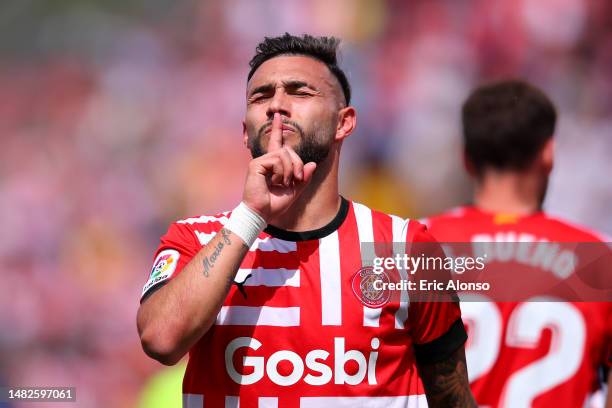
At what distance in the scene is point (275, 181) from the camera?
223 cm

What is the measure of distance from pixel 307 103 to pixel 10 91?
483 centimetres

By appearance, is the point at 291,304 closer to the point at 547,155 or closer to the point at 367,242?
the point at 367,242

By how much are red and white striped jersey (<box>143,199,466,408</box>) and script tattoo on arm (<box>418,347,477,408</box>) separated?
0.17 ft

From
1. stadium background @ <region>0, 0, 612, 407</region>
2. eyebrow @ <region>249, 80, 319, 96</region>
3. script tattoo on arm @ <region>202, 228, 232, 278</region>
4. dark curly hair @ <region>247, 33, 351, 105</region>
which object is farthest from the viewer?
stadium background @ <region>0, 0, 612, 407</region>

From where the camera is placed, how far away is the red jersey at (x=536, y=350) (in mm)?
2854

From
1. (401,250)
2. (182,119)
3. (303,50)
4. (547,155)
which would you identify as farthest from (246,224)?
(182,119)

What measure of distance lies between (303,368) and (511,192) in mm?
1360

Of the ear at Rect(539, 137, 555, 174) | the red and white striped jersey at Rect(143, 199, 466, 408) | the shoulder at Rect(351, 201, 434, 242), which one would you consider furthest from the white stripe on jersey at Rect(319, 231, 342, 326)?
the ear at Rect(539, 137, 555, 174)

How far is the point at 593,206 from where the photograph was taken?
6027 millimetres

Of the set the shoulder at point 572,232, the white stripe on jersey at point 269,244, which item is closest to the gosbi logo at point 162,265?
the white stripe on jersey at point 269,244

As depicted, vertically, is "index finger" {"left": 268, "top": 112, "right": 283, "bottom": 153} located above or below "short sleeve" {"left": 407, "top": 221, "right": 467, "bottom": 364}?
above

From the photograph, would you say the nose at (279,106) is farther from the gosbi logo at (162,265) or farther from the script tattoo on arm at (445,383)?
the script tattoo on arm at (445,383)

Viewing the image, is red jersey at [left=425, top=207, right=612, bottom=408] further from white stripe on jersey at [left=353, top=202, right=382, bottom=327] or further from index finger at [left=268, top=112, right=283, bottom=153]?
index finger at [left=268, top=112, right=283, bottom=153]

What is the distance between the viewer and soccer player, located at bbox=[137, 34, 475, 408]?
6.91ft
